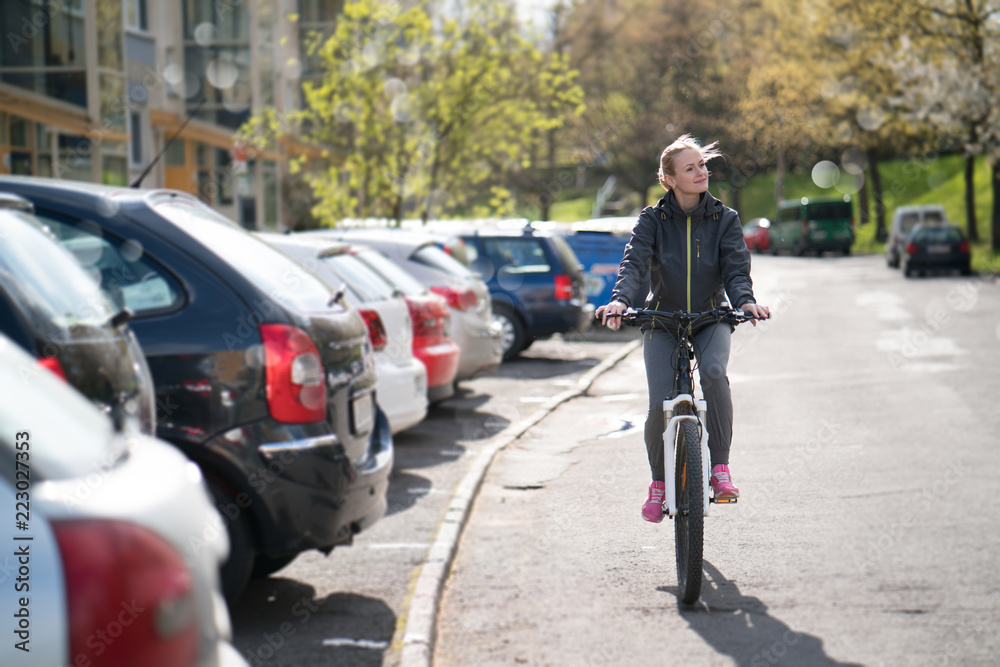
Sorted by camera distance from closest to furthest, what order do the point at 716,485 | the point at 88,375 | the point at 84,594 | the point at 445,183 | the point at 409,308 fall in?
the point at 84,594
the point at 716,485
the point at 88,375
the point at 409,308
the point at 445,183

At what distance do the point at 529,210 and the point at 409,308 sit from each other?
1010 inches

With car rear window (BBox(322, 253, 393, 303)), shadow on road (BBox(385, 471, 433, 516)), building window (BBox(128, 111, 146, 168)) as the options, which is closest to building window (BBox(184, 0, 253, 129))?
building window (BBox(128, 111, 146, 168))

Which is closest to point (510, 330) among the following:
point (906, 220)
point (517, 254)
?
point (517, 254)

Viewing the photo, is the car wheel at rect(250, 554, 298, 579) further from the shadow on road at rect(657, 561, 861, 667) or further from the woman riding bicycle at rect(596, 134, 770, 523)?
the woman riding bicycle at rect(596, 134, 770, 523)

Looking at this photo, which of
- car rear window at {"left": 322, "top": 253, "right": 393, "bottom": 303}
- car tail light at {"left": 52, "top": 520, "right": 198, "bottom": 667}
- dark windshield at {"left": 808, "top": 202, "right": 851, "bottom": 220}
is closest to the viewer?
car tail light at {"left": 52, "top": 520, "right": 198, "bottom": 667}

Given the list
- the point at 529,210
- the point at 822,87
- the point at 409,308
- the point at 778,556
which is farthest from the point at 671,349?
the point at 822,87

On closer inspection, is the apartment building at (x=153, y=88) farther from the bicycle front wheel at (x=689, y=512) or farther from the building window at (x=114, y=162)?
the bicycle front wheel at (x=689, y=512)

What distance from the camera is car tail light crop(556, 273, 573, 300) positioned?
16.8 m

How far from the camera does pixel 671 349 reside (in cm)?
273

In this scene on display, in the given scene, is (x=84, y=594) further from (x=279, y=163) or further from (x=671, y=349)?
(x=279, y=163)

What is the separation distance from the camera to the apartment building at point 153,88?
18.8m

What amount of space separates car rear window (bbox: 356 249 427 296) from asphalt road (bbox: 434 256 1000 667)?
5.86 feet

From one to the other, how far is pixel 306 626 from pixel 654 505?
3.21m

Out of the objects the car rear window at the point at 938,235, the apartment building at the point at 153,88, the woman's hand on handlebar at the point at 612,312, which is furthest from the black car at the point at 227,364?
the car rear window at the point at 938,235
